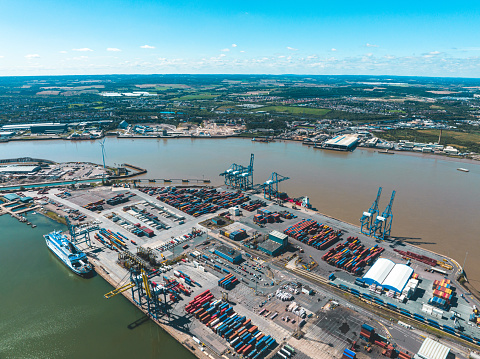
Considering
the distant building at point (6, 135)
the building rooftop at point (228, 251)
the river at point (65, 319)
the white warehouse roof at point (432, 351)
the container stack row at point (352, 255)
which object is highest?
the distant building at point (6, 135)

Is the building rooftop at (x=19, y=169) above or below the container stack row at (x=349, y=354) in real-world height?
above

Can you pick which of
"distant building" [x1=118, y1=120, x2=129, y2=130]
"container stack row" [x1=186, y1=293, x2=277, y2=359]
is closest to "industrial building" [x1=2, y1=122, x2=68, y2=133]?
"distant building" [x1=118, y1=120, x2=129, y2=130]

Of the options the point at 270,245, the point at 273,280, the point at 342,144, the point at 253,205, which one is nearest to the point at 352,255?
the point at 270,245

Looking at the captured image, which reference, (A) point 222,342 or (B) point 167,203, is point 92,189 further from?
(A) point 222,342

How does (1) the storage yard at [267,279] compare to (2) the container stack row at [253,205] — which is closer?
(1) the storage yard at [267,279]

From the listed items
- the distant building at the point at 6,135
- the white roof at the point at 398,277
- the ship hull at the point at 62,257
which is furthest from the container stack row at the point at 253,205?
the distant building at the point at 6,135

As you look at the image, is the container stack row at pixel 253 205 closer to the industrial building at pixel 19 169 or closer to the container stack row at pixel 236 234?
the container stack row at pixel 236 234

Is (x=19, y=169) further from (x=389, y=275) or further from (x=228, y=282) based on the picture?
(x=389, y=275)

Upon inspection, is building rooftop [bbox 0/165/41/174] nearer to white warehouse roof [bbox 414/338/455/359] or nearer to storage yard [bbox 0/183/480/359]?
storage yard [bbox 0/183/480/359]
